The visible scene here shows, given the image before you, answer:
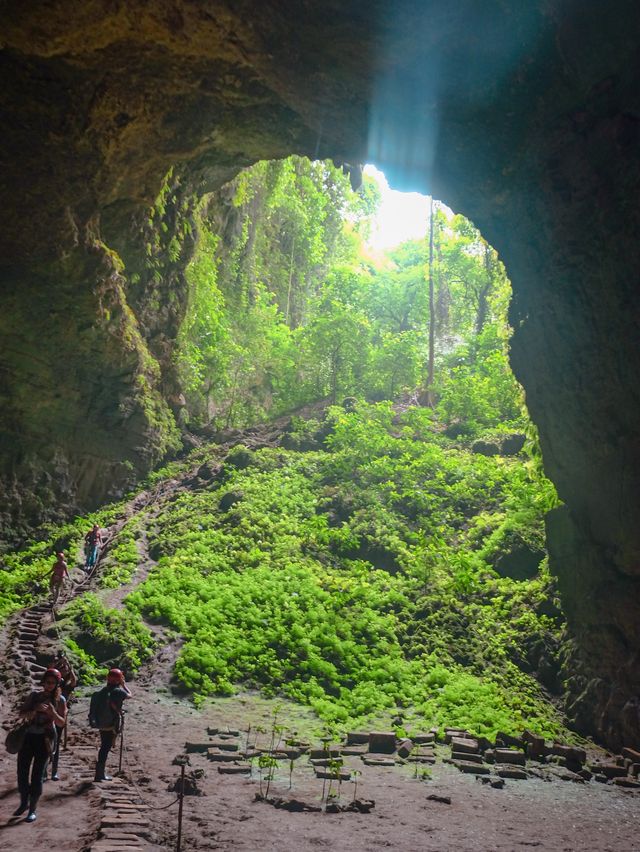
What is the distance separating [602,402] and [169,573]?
44.4 feet

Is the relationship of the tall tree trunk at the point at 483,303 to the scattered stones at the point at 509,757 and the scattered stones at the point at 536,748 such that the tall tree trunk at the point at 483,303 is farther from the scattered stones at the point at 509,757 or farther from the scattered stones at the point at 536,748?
the scattered stones at the point at 509,757

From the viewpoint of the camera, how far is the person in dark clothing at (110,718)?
811cm

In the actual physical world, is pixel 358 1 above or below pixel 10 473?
above

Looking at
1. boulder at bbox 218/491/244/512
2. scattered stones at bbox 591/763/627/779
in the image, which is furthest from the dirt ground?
boulder at bbox 218/491/244/512

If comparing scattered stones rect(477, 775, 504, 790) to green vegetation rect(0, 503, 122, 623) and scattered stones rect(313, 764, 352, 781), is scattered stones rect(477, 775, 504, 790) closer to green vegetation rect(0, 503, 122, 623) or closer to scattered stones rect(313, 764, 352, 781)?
scattered stones rect(313, 764, 352, 781)

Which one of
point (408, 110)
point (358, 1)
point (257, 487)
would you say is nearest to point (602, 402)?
point (408, 110)

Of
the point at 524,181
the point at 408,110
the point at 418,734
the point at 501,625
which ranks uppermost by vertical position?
the point at 408,110

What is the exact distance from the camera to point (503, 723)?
12727mm

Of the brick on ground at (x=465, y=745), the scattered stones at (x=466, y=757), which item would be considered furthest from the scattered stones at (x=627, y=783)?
the brick on ground at (x=465, y=745)

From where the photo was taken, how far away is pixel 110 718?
8.10 metres

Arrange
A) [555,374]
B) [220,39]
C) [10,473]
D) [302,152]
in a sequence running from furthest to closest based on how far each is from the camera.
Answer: [10,473]
[302,152]
[220,39]
[555,374]

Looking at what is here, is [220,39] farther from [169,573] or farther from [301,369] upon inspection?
[301,369]

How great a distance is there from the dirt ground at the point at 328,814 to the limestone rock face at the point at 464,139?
136 inches

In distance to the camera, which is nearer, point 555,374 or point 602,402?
point 602,402
